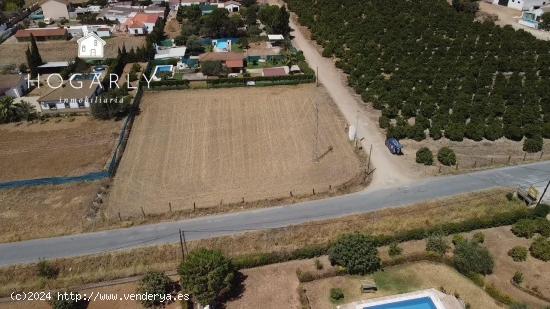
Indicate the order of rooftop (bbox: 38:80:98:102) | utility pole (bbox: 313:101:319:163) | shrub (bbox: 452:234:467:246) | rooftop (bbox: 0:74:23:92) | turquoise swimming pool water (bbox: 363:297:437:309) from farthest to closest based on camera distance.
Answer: rooftop (bbox: 0:74:23:92) → rooftop (bbox: 38:80:98:102) → utility pole (bbox: 313:101:319:163) → shrub (bbox: 452:234:467:246) → turquoise swimming pool water (bbox: 363:297:437:309)

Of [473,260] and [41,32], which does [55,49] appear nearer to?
[41,32]

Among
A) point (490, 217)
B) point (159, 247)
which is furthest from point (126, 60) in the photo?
point (490, 217)

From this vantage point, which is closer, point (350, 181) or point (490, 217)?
point (490, 217)

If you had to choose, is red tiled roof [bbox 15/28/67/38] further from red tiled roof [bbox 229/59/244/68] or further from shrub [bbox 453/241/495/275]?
shrub [bbox 453/241/495/275]

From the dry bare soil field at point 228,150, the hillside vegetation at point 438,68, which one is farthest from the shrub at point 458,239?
the hillside vegetation at point 438,68

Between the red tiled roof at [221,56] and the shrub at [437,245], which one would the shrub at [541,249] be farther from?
the red tiled roof at [221,56]

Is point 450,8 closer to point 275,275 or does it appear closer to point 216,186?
point 216,186

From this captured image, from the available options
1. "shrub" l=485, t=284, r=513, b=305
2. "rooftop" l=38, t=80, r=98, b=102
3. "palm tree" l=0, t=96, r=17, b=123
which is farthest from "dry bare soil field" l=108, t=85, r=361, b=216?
"shrub" l=485, t=284, r=513, b=305
